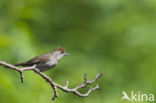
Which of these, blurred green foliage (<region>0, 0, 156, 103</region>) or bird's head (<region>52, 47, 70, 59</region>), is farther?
blurred green foliage (<region>0, 0, 156, 103</region>)

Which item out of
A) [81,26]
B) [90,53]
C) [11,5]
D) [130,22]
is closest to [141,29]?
[130,22]

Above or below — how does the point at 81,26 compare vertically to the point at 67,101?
above

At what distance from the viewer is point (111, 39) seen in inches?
374

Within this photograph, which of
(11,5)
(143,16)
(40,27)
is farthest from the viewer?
(40,27)

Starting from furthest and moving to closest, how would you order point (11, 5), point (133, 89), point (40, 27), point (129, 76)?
point (40, 27) → point (129, 76) → point (133, 89) → point (11, 5)

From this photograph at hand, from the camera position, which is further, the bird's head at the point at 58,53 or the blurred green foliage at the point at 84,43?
the blurred green foliage at the point at 84,43

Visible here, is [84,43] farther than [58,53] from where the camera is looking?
Yes

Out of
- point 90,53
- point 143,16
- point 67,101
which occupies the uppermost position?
point 143,16

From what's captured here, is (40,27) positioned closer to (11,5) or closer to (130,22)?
(130,22)

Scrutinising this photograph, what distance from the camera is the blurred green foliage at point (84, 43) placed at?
657 cm

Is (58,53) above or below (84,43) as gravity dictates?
below

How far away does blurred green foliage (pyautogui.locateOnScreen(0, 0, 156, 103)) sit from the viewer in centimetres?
657

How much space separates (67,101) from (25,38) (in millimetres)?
1126

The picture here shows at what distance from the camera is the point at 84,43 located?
9.86m
